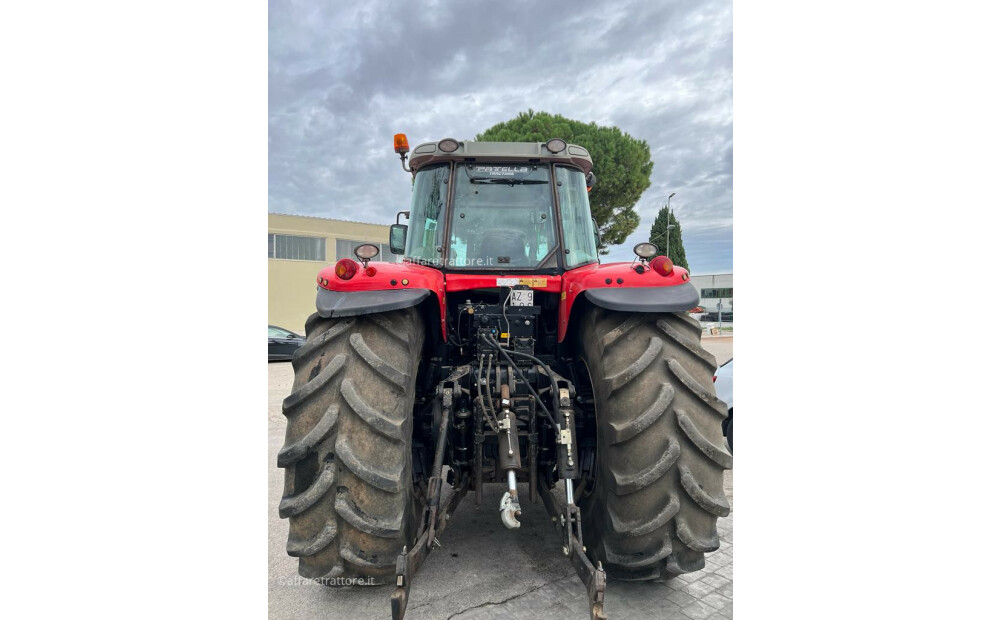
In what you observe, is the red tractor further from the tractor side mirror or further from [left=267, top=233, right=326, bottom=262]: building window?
[left=267, top=233, right=326, bottom=262]: building window

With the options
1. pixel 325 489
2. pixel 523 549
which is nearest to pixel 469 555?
pixel 523 549

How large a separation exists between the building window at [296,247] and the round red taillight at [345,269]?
69.6ft

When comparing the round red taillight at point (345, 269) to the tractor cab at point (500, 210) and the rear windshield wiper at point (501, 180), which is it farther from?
the rear windshield wiper at point (501, 180)

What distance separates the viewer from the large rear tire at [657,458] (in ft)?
7.68

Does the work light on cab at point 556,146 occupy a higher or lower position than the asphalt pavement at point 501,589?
higher

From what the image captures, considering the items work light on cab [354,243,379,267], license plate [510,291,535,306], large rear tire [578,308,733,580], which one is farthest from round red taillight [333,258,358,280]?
large rear tire [578,308,733,580]

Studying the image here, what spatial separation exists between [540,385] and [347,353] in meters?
1.07

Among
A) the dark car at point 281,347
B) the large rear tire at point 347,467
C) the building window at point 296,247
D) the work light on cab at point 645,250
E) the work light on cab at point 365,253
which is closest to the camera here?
the large rear tire at point 347,467

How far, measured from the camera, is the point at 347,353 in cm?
242

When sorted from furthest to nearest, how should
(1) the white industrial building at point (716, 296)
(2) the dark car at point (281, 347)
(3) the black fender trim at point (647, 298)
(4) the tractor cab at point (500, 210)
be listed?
(1) the white industrial building at point (716, 296), (2) the dark car at point (281, 347), (4) the tractor cab at point (500, 210), (3) the black fender trim at point (647, 298)

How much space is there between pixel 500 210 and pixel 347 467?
6.11 ft

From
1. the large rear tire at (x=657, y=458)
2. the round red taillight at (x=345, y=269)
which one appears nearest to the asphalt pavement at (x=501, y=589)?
the large rear tire at (x=657, y=458)

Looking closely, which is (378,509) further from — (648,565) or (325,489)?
(648,565)

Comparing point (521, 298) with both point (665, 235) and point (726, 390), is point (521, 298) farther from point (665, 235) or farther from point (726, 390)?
point (665, 235)
